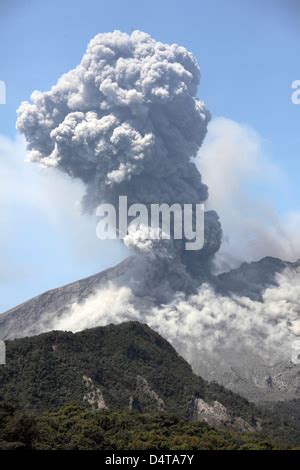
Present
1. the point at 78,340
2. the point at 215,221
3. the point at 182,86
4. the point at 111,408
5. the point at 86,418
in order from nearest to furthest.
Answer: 1. the point at 86,418
2. the point at 111,408
3. the point at 78,340
4. the point at 182,86
5. the point at 215,221

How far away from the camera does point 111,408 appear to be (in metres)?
92.6

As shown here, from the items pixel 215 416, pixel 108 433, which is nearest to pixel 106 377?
pixel 215 416

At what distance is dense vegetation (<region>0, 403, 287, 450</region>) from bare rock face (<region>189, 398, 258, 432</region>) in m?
16.0

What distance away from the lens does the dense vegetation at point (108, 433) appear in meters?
64.1

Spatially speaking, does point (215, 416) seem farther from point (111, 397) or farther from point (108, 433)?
point (108, 433)

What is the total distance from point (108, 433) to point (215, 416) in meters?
31.5

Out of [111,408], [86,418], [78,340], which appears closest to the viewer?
[86,418]

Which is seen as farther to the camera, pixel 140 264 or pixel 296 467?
pixel 140 264

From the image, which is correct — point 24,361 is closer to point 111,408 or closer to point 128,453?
point 111,408

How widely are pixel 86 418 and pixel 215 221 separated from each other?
11552cm

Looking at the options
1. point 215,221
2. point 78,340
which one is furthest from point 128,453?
point 215,221

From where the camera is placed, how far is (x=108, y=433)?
234ft

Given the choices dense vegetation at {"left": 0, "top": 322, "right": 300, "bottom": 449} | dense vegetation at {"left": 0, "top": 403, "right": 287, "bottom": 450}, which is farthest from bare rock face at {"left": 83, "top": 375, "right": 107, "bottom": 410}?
dense vegetation at {"left": 0, "top": 403, "right": 287, "bottom": 450}

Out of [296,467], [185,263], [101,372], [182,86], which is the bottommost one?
[296,467]
